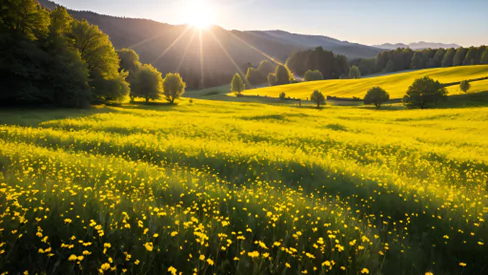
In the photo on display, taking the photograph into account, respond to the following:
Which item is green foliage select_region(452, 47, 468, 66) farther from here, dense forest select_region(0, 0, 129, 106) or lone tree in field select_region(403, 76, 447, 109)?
dense forest select_region(0, 0, 129, 106)

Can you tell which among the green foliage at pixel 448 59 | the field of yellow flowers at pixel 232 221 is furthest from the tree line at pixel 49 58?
the green foliage at pixel 448 59

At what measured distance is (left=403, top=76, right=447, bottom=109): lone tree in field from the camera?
57.0 metres

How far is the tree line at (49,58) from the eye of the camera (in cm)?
2795

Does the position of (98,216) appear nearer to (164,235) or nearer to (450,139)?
(164,235)

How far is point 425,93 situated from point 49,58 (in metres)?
66.6

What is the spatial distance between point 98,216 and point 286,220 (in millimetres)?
3177

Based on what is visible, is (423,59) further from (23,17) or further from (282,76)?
(23,17)

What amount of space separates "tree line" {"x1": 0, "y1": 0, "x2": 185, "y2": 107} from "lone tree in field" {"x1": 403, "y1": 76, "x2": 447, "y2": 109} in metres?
58.4

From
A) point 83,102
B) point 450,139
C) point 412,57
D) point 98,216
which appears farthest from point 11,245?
point 412,57

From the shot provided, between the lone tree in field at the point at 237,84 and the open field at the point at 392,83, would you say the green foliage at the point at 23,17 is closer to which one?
the open field at the point at 392,83

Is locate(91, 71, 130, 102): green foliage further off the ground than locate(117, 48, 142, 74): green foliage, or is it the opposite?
locate(117, 48, 142, 74): green foliage

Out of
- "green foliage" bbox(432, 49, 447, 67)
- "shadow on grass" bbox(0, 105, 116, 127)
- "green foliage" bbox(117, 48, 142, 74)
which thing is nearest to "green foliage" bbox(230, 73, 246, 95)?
"green foliage" bbox(117, 48, 142, 74)

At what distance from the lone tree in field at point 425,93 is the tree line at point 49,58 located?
58.4 m

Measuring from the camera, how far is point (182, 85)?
58.8m
